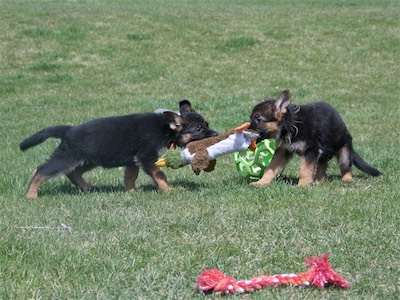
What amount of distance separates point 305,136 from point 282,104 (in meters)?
0.45

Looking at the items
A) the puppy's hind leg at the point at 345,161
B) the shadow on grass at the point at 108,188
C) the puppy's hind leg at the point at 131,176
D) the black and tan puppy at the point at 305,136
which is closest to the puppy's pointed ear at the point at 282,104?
the black and tan puppy at the point at 305,136

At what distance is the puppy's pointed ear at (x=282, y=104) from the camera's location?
7.47m

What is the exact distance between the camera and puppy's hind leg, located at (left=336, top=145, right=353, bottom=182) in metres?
7.84

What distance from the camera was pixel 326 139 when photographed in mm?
7730

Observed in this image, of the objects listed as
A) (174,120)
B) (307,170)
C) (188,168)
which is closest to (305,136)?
(307,170)

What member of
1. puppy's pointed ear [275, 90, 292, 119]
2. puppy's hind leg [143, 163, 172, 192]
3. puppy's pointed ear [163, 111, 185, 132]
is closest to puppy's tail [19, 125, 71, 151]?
puppy's hind leg [143, 163, 172, 192]

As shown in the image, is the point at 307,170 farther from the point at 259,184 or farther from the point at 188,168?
the point at 188,168

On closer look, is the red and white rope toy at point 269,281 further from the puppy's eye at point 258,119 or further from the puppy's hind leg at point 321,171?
the puppy's hind leg at point 321,171

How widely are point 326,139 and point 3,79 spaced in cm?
1296

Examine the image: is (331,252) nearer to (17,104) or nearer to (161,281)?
(161,281)

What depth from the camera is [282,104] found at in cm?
752

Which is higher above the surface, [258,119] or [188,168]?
[258,119]

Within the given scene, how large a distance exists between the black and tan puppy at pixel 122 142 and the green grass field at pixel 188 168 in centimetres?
30

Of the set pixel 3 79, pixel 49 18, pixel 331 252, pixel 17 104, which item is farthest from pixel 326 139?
pixel 49 18
